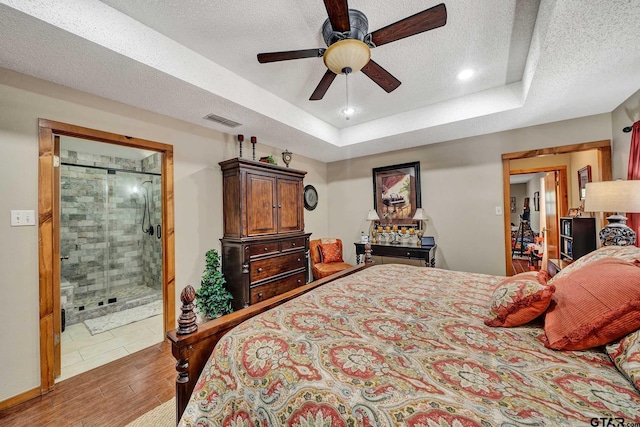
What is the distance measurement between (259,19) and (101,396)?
9.87ft

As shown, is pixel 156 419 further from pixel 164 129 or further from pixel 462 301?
pixel 164 129

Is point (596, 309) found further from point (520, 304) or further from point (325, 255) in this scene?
point (325, 255)

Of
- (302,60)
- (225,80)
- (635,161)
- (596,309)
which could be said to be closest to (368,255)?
(596,309)

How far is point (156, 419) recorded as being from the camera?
1652 millimetres

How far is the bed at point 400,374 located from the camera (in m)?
0.70

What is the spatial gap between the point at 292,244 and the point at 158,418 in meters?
2.20

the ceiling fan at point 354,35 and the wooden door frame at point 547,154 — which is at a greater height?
the ceiling fan at point 354,35

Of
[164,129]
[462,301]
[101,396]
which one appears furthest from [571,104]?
[101,396]

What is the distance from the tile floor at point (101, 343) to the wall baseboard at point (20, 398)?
159 millimetres

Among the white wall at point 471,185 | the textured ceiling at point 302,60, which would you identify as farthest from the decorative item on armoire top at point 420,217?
the textured ceiling at point 302,60

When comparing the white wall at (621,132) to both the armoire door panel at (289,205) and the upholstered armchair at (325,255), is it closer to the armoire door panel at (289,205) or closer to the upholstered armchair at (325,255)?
the upholstered armchair at (325,255)

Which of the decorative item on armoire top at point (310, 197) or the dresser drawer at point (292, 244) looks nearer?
the dresser drawer at point (292, 244)

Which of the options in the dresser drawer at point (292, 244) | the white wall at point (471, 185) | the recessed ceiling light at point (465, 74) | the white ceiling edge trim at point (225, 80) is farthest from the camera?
the dresser drawer at point (292, 244)

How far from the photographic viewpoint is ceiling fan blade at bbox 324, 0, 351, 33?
141 cm
